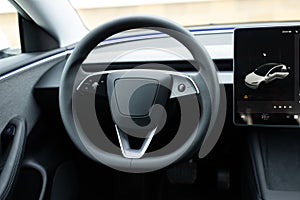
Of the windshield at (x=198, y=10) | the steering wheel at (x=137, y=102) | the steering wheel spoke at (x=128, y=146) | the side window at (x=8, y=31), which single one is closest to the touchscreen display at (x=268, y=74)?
the steering wheel at (x=137, y=102)

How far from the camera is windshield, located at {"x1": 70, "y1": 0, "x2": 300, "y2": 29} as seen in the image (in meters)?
1.80

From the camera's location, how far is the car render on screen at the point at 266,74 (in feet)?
4.09

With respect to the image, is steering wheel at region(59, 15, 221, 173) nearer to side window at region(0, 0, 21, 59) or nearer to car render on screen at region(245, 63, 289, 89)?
car render on screen at region(245, 63, 289, 89)

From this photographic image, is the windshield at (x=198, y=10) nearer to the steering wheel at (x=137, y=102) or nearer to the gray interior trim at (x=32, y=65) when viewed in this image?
the gray interior trim at (x=32, y=65)

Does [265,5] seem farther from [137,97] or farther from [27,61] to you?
[27,61]

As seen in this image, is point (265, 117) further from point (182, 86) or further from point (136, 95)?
point (136, 95)

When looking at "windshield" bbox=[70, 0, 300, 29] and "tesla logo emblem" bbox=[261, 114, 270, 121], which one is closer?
"tesla logo emblem" bbox=[261, 114, 270, 121]

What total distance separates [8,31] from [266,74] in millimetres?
1057

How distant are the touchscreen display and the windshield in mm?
532

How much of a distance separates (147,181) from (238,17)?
80 centimetres

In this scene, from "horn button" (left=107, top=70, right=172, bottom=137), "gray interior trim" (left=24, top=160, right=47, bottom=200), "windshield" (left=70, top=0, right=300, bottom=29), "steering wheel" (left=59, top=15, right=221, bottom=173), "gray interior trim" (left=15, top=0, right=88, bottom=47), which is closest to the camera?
"steering wheel" (left=59, top=15, right=221, bottom=173)

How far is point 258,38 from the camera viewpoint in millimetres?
1245

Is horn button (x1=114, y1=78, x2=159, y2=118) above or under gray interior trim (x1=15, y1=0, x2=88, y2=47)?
under

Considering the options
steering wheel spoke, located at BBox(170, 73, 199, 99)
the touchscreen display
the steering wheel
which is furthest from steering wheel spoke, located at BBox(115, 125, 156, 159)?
the touchscreen display
